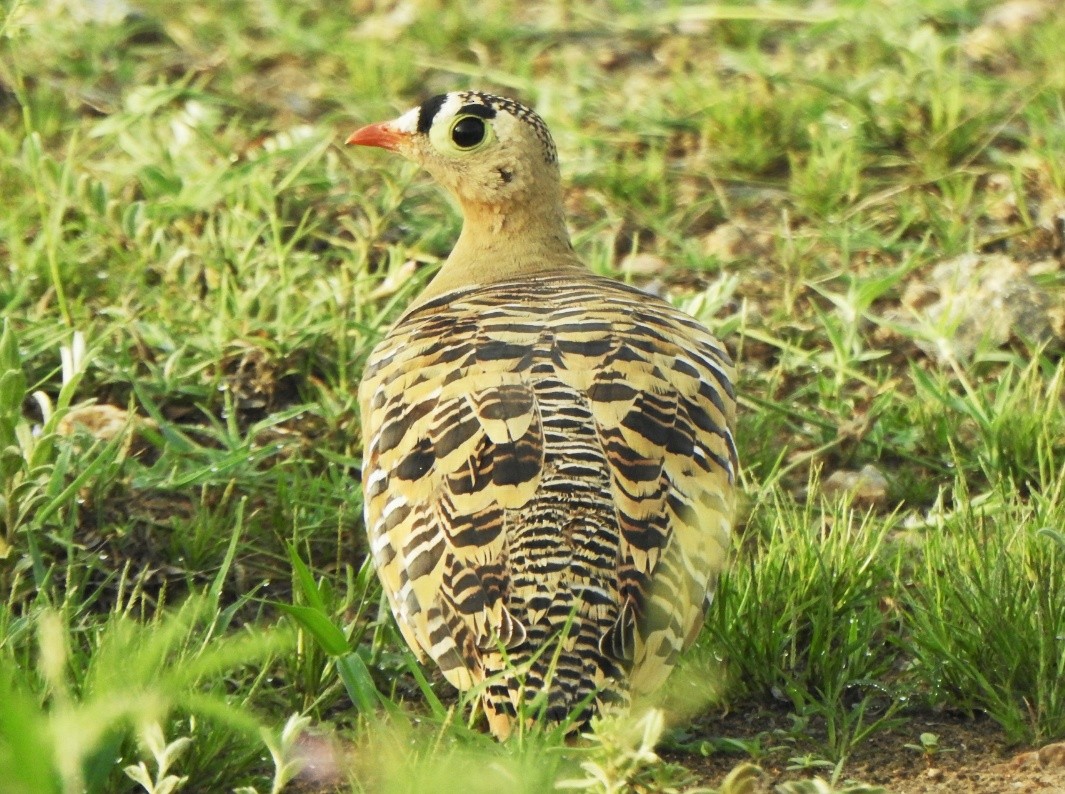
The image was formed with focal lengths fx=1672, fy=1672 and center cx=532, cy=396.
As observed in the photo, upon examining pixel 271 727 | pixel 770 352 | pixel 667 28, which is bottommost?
pixel 271 727

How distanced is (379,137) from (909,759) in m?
2.42

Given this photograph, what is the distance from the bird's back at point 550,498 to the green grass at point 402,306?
18cm

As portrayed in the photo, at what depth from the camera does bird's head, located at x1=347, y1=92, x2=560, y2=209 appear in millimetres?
4812

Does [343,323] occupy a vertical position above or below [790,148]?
below

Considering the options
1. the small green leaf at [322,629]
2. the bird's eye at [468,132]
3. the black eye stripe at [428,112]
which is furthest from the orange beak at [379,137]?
the small green leaf at [322,629]

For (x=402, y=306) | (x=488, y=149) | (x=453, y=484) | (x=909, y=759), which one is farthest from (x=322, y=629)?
(x=402, y=306)

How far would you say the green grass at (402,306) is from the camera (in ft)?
11.7

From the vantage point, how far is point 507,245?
4.83 m

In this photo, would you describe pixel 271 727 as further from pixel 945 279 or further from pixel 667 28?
pixel 667 28

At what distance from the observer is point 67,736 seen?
264 cm

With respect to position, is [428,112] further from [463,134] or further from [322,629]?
[322,629]

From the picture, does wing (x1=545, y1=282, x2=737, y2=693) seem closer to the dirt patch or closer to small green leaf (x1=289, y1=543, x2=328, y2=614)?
the dirt patch

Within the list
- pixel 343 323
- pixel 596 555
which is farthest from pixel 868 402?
pixel 596 555

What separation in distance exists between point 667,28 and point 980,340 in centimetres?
312
